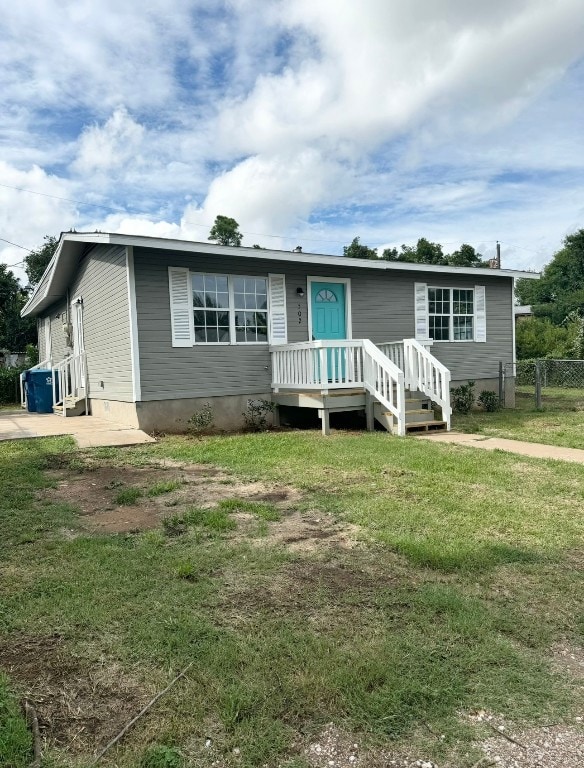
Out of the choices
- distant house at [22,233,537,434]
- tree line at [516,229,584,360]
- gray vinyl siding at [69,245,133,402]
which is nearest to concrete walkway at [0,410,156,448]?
distant house at [22,233,537,434]

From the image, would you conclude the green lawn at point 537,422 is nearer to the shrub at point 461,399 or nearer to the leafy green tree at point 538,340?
the shrub at point 461,399

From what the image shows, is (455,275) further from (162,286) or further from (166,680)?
(166,680)

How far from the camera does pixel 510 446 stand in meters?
7.93

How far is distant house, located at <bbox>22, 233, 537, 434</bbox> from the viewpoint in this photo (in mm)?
9562

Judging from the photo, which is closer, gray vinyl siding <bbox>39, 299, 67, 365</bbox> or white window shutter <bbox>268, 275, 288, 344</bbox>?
white window shutter <bbox>268, 275, 288, 344</bbox>

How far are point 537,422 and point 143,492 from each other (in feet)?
26.6

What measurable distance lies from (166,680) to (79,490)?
372cm

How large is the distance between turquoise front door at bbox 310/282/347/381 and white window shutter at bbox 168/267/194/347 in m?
2.74

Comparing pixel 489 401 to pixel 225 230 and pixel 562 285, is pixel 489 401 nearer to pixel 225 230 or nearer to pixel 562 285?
pixel 225 230

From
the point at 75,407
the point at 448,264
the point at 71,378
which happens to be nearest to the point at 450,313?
the point at 75,407

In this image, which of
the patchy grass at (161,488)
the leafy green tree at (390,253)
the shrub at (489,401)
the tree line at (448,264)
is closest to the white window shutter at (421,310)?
the shrub at (489,401)

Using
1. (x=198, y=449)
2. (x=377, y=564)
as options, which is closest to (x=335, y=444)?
(x=198, y=449)

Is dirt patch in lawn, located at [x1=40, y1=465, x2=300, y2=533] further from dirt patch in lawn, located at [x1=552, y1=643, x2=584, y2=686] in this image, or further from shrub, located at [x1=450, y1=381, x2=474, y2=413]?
shrub, located at [x1=450, y1=381, x2=474, y2=413]

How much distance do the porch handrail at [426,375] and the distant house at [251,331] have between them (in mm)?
24
